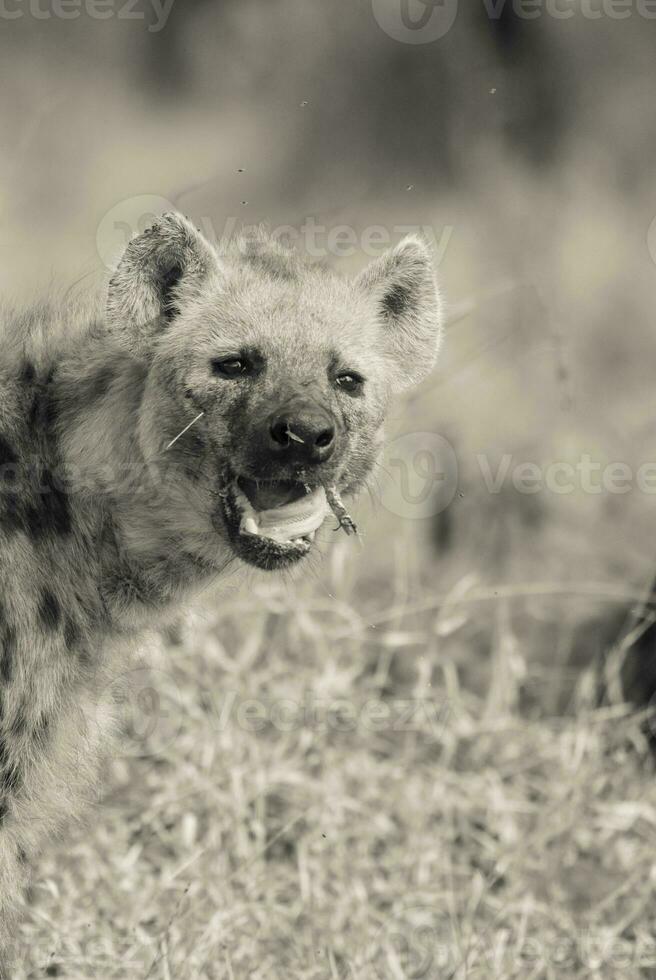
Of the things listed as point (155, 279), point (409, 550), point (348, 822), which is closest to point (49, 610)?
point (155, 279)

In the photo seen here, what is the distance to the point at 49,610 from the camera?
104 inches

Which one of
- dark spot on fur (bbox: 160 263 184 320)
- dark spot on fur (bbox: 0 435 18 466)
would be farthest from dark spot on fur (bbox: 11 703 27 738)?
dark spot on fur (bbox: 160 263 184 320)

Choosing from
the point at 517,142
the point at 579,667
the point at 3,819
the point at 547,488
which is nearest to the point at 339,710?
the point at 579,667

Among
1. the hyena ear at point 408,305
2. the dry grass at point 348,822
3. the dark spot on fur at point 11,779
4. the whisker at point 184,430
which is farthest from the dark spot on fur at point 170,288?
the dark spot on fur at point 11,779

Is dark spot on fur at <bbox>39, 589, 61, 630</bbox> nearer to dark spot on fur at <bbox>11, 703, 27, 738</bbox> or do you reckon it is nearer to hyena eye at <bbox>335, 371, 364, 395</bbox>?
dark spot on fur at <bbox>11, 703, 27, 738</bbox>

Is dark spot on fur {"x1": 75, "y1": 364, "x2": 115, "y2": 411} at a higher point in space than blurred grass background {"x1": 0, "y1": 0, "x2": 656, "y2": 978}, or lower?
higher

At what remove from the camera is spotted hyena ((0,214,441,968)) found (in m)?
2.59

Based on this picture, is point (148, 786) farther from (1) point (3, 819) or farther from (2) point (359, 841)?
(1) point (3, 819)

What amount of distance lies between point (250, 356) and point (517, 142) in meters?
4.12

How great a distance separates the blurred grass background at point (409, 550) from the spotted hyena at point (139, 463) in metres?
0.47

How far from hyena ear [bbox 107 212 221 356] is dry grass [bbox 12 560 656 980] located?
0.78 meters

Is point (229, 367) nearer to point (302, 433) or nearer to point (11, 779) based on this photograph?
point (302, 433)

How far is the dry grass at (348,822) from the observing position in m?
3.38

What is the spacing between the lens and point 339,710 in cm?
438
